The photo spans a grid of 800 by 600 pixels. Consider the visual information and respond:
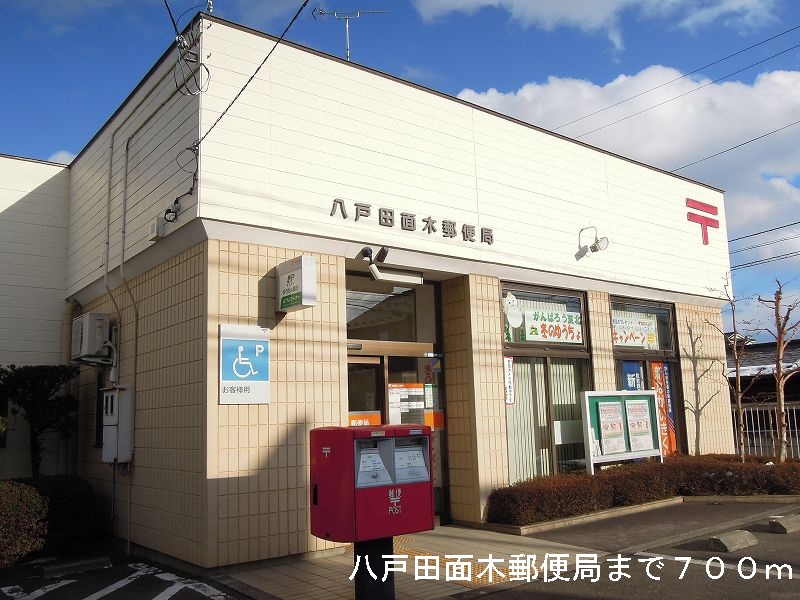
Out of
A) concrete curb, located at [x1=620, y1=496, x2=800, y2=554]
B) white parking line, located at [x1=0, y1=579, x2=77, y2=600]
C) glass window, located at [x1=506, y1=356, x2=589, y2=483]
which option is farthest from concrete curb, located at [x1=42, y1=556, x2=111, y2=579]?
concrete curb, located at [x1=620, y1=496, x2=800, y2=554]

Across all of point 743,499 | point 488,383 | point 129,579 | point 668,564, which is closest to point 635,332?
point 743,499

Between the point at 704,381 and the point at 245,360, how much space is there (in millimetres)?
10963

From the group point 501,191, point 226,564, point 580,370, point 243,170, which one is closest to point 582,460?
point 580,370

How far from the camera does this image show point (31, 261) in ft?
41.3

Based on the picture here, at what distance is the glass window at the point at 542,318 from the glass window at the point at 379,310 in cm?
159

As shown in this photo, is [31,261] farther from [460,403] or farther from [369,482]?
[369,482]

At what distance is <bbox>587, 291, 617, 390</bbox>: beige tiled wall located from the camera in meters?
12.5

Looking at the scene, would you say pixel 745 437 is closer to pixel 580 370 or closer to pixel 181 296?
pixel 580 370

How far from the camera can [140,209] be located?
9.84 m

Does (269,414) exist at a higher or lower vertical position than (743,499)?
higher

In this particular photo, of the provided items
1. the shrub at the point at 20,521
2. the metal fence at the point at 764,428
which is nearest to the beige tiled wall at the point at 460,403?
the shrub at the point at 20,521

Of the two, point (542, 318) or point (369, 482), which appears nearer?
point (369, 482)

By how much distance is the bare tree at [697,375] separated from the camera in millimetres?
14578

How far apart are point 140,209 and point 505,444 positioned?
21.0ft
